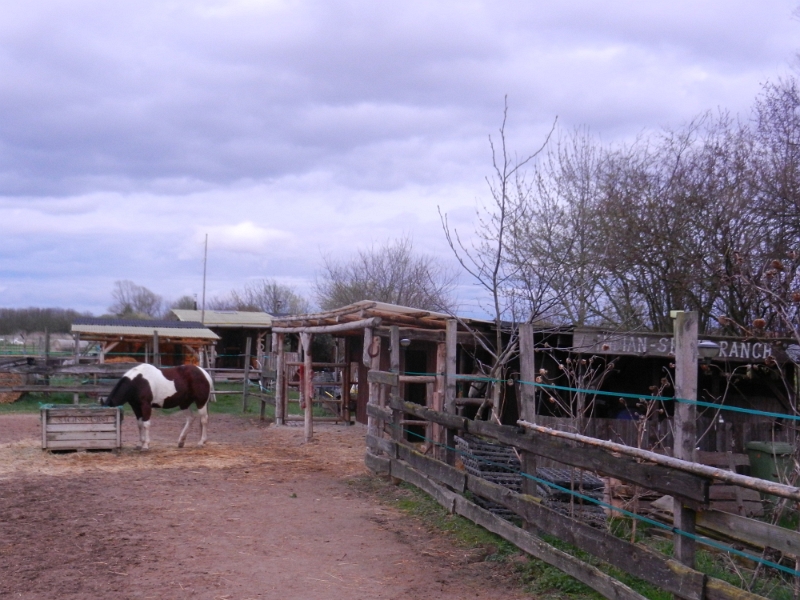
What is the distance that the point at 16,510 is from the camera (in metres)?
7.94

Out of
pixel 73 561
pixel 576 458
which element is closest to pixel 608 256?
pixel 576 458

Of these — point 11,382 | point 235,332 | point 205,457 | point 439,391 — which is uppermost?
point 235,332

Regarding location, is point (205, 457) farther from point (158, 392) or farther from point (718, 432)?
point (718, 432)

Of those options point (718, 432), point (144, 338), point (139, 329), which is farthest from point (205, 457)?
point (139, 329)

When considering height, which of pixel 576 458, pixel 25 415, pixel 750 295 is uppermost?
pixel 750 295

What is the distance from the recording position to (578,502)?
7.68 m

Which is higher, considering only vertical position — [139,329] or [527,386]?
[139,329]

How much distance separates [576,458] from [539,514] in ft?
2.40

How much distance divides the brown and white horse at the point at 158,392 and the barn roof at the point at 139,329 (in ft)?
38.1

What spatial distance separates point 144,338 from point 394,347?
65.8ft

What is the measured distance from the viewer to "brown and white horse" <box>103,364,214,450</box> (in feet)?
43.4

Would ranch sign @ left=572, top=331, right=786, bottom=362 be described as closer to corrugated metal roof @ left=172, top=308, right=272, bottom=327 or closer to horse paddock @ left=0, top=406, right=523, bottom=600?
horse paddock @ left=0, top=406, right=523, bottom=600

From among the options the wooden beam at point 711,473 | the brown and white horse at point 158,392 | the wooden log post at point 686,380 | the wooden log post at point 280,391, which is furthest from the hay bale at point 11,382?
the wooden log post at point 686,380

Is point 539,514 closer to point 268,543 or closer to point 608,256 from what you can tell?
point 268,543
